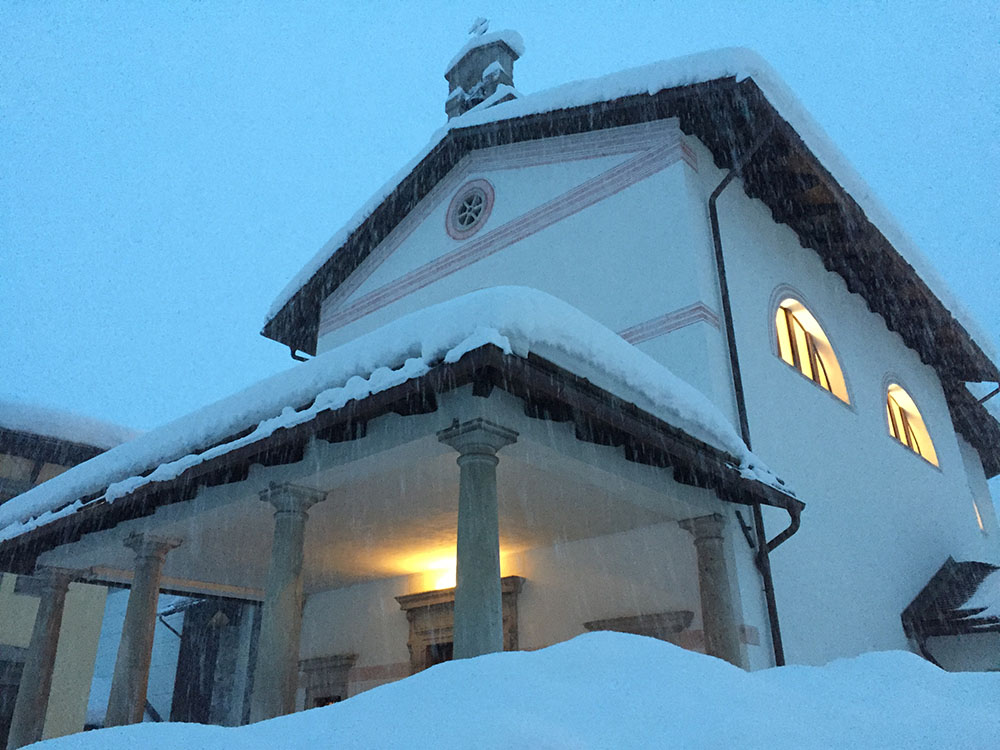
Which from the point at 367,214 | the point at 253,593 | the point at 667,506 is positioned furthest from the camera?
the point at 367,214

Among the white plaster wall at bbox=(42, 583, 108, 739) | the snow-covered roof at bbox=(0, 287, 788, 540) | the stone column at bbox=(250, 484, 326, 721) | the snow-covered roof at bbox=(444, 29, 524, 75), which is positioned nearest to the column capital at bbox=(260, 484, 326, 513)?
the stone column at bbox=(250, 484, 326, 721)

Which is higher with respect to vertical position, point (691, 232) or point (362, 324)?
point (362, 324)

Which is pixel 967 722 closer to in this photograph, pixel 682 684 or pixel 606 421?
pixel 682 684

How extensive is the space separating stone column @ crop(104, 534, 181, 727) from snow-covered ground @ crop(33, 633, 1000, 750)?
425 cm

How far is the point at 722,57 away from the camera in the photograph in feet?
25.7

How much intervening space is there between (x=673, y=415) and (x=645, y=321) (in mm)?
2920

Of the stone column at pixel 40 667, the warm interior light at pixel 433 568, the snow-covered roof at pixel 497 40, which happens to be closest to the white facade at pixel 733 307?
the warm interior light at pixel 433 568

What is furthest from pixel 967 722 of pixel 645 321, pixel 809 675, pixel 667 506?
pixel 645 321

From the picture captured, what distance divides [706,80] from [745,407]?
344 centimetres

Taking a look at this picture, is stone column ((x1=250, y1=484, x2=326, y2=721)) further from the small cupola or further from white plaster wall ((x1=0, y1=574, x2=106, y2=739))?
the small cupola

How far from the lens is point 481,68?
47.1 ft

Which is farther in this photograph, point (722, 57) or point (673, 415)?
point (722, 57)

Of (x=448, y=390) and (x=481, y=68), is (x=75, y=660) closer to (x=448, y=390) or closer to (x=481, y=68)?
(x=448, y=390)

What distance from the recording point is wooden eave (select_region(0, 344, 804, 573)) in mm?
4441
